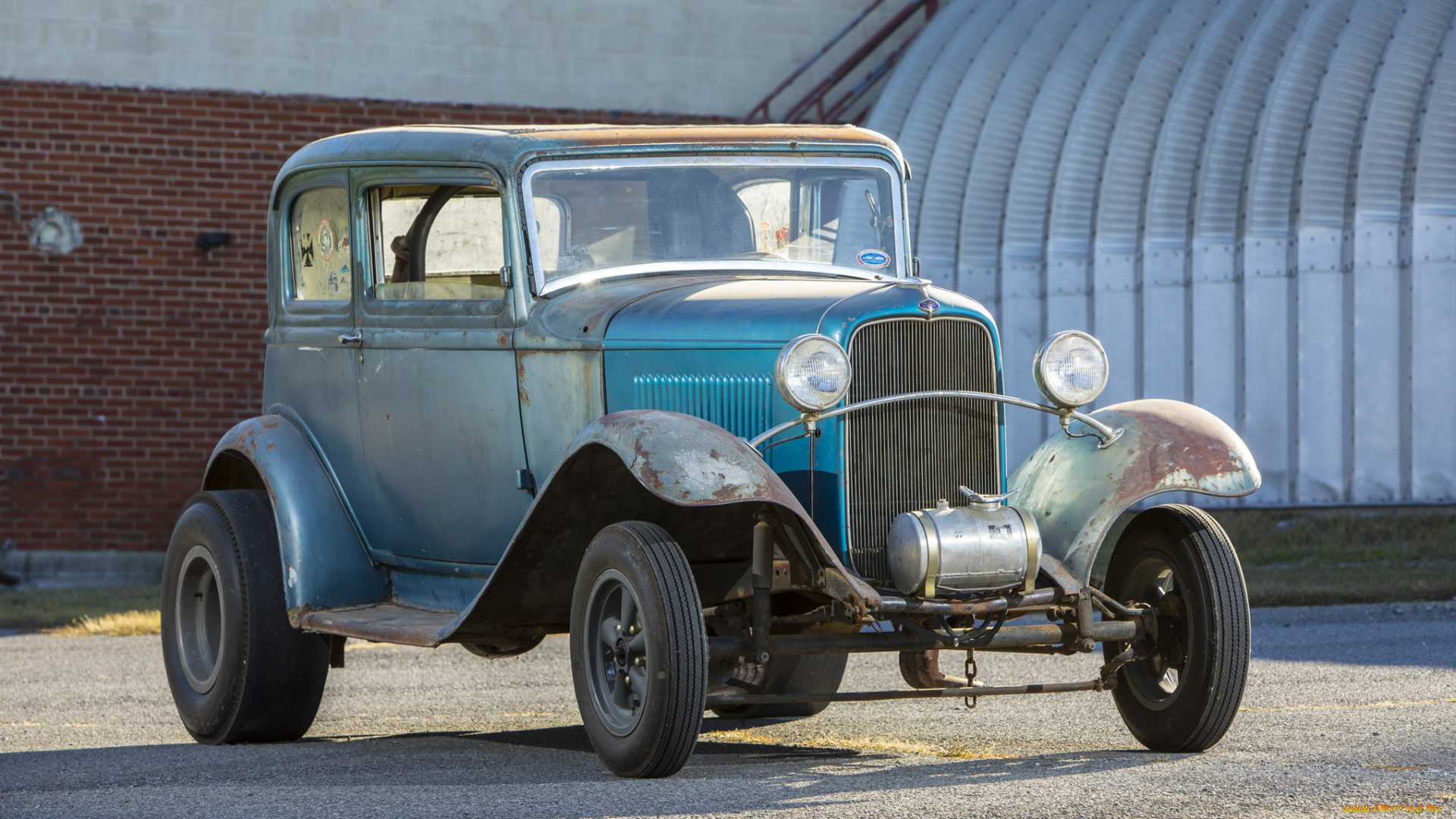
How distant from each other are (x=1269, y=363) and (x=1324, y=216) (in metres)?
1.18

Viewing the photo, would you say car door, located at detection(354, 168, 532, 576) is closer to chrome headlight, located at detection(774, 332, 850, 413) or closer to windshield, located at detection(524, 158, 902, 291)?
windshield, located at detection(524, 158, 902, 291)

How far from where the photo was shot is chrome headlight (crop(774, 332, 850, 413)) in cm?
509

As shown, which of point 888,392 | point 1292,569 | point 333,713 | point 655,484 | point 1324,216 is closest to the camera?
point 655,484

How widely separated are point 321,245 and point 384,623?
1.76 meters

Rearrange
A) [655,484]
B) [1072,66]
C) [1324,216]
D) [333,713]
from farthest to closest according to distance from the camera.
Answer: [1072,66] → [1324,216] → [333,713] → [655,484]

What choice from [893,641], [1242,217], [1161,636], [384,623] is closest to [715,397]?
[893,641]

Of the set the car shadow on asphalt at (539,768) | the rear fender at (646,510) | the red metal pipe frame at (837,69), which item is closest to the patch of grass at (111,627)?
the car shadow on asphalt at (539,768)

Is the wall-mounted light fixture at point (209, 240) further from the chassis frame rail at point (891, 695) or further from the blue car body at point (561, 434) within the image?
the chassis frame rail at point (891, 695)

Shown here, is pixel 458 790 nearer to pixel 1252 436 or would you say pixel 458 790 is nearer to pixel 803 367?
pixel 803 367

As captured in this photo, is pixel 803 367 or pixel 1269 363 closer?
pixel 803 367

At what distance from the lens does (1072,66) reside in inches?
615

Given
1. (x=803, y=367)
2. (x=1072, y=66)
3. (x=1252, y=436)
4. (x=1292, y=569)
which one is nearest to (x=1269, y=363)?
(x=1252, y=436)

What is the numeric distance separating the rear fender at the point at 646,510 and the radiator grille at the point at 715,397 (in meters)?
0.26

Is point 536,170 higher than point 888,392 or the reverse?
higher
